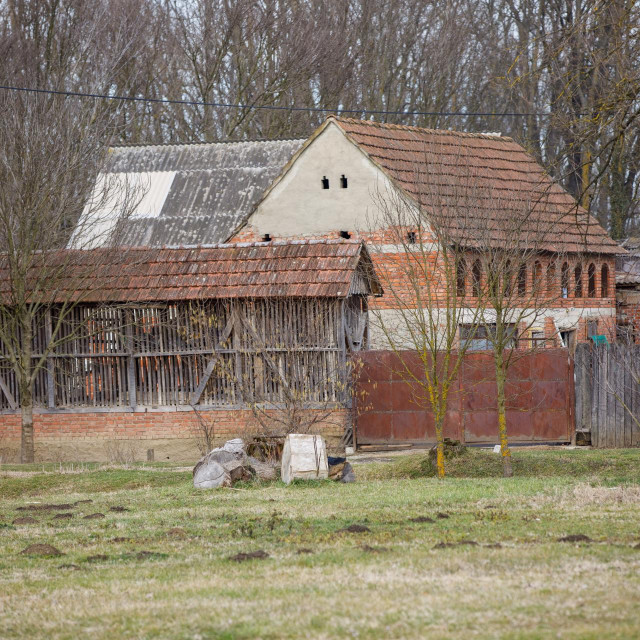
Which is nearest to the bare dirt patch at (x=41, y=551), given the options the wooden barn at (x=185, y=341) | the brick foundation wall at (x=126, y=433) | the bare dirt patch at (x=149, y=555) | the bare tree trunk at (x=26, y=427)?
the bare dirt patch at (x=149, y=555)

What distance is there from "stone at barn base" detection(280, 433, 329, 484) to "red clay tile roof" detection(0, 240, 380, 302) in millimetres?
5706

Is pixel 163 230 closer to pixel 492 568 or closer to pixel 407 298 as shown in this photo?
pixel 407 298

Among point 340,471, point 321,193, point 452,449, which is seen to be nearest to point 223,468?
point 340,471

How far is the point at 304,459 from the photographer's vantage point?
15.3 m

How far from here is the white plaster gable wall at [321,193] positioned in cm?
2944

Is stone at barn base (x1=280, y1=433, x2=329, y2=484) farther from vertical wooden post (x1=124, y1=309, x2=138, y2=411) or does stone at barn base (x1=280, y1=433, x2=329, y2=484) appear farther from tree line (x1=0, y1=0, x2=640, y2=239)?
tree line (x1=0, y1=0, x2=640, y2=239)

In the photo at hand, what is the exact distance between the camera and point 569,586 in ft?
24.2

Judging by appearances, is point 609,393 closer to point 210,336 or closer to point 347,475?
point 347,475

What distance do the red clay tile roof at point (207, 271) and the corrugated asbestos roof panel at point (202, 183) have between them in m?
8.58

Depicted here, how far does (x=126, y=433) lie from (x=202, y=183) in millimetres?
13269

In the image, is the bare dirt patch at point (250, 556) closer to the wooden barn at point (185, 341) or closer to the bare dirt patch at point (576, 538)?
the bare dirt patch at point (576, 538)

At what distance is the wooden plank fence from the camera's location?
20.5 metres

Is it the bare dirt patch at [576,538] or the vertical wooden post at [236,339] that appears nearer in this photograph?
the bare dirt patch at [576,538]

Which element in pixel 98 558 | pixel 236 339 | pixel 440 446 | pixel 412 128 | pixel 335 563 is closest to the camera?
pixel 335 563
